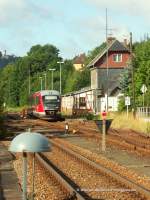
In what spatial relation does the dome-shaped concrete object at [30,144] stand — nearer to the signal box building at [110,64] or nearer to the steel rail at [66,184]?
the steel rail at [66,184]

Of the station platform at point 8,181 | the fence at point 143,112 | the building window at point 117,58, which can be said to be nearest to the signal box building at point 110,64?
the building window at point 117,58

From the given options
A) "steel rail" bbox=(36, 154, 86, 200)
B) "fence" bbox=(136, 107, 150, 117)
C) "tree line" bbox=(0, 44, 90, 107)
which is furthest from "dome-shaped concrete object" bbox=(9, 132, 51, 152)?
"tree line" bbox=(0, 44, 90, 107)

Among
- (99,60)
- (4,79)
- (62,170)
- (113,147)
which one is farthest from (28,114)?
(4,79)

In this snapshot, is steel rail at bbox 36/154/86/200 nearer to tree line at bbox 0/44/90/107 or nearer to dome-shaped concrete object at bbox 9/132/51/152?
dome-shaped concrete object at bbox 9/132/51/152

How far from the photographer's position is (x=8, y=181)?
15250 mm

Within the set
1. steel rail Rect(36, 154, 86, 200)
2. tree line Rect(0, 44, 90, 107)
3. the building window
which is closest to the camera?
steel rail Rect(36, 154, 86, 200)

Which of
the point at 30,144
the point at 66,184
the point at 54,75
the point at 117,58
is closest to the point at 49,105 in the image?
the point at 117,58

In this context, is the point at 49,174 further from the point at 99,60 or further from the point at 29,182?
the point at 99,60

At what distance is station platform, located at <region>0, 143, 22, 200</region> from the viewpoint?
42.6 feet

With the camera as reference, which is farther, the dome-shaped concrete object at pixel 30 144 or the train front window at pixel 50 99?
the train front window at pixel 50 99

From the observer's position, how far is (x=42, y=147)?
7.91 metres

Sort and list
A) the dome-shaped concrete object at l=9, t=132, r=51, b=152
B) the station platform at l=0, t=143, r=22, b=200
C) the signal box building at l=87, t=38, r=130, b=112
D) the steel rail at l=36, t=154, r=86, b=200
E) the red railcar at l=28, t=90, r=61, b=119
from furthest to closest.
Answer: the signal box building at l=87, t=38, r=130, b=112
the red railcar at l=28, t=90, r=61, b=119
the station platform at l=0, t=143, r=22, b=200
the steel rail at l=36, t=154, r=86, b=200
the dome-shaped concrete object at l=9, t=132, r=51, b=152

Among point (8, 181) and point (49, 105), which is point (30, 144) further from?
point (49, 105)

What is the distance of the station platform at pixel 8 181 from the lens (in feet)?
42.6
